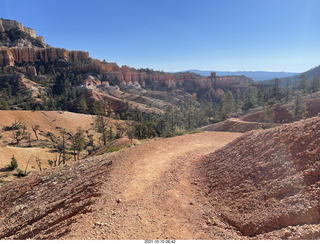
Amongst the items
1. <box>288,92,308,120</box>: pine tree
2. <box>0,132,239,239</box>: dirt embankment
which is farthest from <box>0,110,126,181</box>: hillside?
<box>288,92,308,120</box>: pine tree

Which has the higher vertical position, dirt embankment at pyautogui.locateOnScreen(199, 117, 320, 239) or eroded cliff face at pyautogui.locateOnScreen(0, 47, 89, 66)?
eroded cliff face at pyautogui.locateOnScreen(0, 47, 89, 66)

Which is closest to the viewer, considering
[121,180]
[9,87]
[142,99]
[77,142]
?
[121,180]

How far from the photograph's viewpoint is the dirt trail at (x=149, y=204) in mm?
4738

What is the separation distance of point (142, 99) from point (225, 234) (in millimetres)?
83895

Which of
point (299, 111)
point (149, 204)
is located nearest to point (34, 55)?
point (299, 111)

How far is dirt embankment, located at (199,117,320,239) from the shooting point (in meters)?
4.23

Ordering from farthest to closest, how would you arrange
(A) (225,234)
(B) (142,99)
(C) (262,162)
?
(B) (142,99), (C) (262,162), (A) (225,234)

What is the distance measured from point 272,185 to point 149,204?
3882mm

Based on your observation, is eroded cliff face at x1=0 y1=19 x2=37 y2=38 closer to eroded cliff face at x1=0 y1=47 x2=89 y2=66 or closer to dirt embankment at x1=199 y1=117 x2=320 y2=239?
eroded cliff face at x1=0 y1=47 x2=89 y2=66

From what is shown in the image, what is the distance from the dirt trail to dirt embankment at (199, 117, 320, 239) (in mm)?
631

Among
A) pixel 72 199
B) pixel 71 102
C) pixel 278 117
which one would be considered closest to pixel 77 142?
pixel 72 199

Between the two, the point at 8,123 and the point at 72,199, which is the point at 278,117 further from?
the point at 8,123

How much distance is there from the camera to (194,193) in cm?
691

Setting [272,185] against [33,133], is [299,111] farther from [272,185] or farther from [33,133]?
[33,133]
